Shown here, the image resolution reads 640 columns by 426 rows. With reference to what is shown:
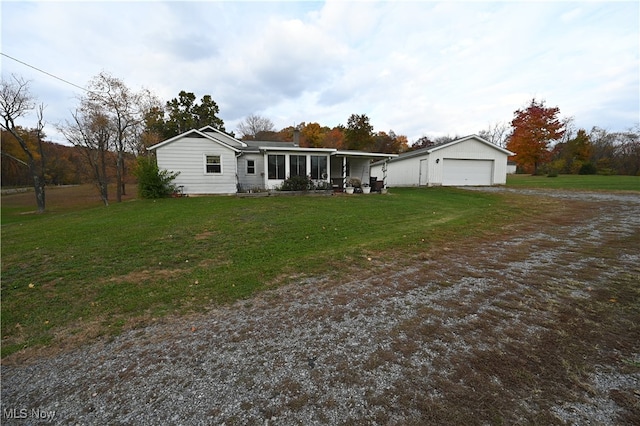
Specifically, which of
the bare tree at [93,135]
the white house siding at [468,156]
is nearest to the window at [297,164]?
the white house siding at [468,156]

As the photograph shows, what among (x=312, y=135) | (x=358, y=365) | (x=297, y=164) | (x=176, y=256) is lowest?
(x=358, y=365)

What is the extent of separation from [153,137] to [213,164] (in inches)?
803

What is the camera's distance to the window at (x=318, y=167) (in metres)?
16.9

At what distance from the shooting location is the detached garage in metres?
21.1

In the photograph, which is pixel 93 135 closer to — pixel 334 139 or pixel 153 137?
pixel 153 137

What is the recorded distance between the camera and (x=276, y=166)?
1647 cm

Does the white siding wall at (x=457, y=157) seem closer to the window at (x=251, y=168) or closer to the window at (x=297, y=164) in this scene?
the window at (x=297, y=164)

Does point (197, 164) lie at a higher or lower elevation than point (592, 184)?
higher

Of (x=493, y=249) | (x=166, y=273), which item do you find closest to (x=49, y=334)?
(x=166, y=273)

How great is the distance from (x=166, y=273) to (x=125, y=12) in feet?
39.6

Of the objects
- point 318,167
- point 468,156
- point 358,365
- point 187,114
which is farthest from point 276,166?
point 187,114

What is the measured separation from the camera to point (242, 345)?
2.63 m

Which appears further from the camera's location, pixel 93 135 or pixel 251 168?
pixel 93 135

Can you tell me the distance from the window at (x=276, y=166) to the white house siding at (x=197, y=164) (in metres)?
2.21
